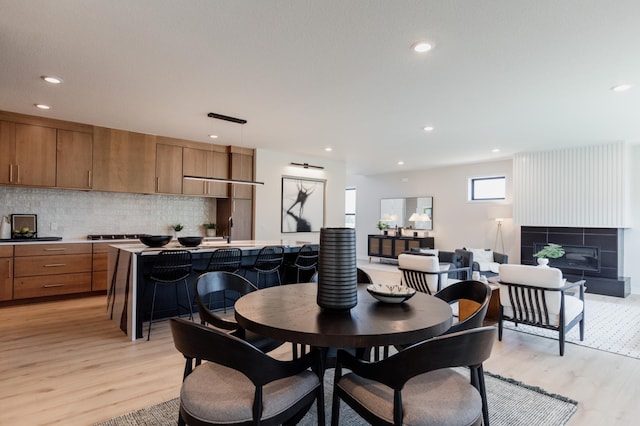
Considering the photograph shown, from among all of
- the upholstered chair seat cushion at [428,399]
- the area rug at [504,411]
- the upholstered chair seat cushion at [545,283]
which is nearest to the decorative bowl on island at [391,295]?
the upholstered chair seat cushion at [428,399]

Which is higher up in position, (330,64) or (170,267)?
(330,64)

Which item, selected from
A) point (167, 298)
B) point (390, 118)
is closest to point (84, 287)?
point (167, 298)

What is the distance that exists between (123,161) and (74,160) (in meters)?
0.65

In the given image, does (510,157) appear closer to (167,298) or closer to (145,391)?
(167,298)

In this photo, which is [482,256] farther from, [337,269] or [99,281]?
[99,281]

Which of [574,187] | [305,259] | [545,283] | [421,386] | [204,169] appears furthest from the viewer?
[574,187]

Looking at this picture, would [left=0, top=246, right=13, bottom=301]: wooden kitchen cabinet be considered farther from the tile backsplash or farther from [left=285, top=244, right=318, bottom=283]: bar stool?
[left=285, top=244, right=318, bottom=283]: bar stool

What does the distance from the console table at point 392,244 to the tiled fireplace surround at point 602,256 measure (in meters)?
2.86

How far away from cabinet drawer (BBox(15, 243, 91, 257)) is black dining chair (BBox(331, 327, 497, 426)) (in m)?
5.07

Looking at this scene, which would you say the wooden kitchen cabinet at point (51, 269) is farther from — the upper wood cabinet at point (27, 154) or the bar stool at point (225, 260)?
the bar stool at point (225, 260)

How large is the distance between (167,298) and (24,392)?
Result: 1.83 meters

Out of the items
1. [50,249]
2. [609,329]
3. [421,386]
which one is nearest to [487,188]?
[609,329]

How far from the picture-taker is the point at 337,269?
67.8 inches

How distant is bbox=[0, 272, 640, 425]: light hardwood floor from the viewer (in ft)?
7.67
